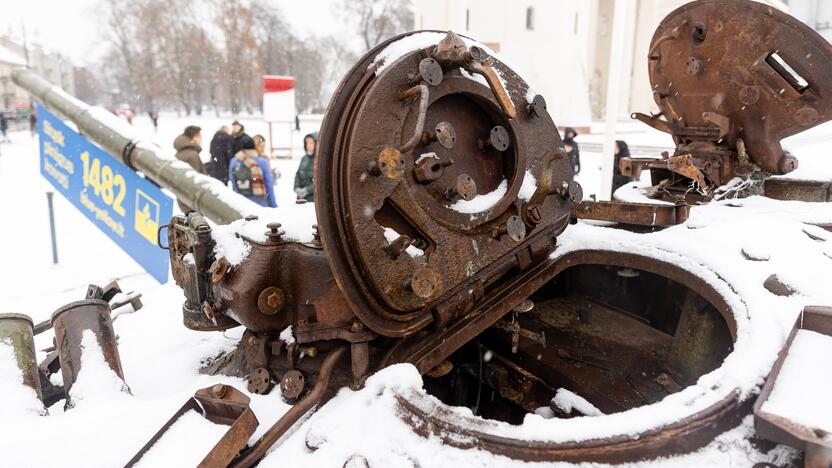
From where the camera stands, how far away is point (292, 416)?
1.88m

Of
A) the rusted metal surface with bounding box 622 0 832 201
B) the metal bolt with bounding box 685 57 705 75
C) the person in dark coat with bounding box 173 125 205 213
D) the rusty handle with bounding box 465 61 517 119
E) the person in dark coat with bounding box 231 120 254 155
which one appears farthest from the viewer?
the person in dark coat with bounding box 231 120 254 155

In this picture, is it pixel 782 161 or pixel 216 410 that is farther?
pixel 782 161

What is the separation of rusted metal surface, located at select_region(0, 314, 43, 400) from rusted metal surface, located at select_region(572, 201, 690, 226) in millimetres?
2403

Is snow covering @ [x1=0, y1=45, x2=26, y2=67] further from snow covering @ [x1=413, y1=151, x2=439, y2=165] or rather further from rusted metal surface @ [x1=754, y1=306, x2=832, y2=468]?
rusted metal surface @ [x1=754, y1=306, x2=832, y2=468]

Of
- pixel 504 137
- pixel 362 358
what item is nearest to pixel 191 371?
pixel 362 358

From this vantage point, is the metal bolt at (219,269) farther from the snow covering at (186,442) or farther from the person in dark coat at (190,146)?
the person in dark coat at (190,146)

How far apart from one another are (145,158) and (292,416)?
3.48 meters

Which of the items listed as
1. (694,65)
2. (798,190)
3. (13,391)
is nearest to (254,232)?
(13,391)

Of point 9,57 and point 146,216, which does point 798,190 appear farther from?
point 9,57

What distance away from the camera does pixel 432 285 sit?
201cm

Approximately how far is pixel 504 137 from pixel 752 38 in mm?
2008

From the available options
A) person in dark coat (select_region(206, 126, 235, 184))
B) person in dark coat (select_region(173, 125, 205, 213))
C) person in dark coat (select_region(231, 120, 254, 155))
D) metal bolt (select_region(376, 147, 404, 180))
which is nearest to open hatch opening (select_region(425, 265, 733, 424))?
metal bolt (select_region(376, 147, 404, 180))

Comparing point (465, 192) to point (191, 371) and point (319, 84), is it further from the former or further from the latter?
point (319, 84)

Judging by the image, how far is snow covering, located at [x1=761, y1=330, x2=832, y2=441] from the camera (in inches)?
57.2
